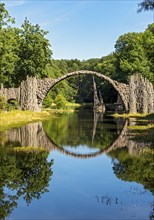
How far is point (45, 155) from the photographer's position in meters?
21.5

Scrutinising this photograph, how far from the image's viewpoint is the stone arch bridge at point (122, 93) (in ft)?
187

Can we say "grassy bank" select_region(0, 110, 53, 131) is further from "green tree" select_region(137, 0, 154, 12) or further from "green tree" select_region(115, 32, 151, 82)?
"green tree" select_region(115, 32, 151, 82)

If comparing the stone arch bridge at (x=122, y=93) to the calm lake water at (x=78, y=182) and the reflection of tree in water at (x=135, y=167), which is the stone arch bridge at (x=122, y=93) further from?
the reflection of tree in water at (x=135, y=167)

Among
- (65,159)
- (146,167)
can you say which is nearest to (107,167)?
(146,167)

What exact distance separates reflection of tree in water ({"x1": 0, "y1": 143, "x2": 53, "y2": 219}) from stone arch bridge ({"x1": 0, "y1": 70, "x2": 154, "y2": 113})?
35.6m

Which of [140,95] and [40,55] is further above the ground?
[40,55]

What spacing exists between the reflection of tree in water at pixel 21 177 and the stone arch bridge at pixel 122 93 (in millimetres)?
35574

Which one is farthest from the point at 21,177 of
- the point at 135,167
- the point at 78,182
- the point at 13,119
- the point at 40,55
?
the point at 40,55

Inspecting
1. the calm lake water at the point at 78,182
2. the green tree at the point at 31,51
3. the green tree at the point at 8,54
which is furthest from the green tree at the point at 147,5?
the green tree at the point at 31,51

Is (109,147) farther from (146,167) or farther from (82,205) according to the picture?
(82,205)

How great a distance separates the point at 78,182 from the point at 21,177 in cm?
254

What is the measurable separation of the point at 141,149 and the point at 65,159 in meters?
4.88

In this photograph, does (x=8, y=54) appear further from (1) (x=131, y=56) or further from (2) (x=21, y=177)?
(2) (x=21, y=177)

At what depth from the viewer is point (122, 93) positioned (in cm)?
A: 6309
